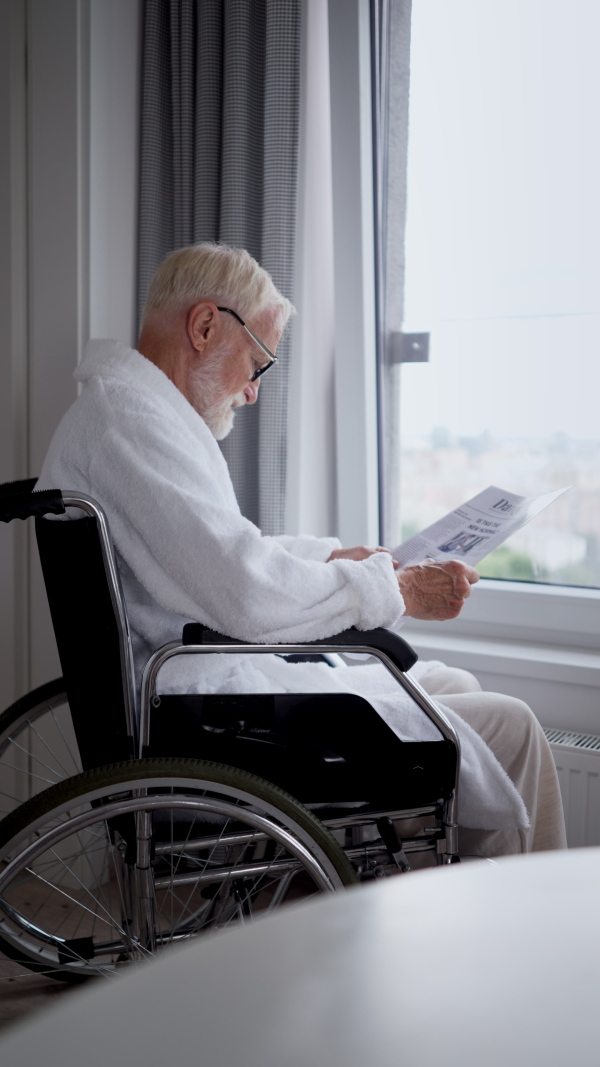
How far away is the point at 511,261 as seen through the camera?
191 centimetres

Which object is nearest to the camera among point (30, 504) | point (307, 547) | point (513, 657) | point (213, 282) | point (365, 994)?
point (365, 994)

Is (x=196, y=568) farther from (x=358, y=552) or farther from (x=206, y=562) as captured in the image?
(x=358, y=552)

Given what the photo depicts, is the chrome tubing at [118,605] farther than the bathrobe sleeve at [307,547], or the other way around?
the bathrobe sleeve at [307,547]

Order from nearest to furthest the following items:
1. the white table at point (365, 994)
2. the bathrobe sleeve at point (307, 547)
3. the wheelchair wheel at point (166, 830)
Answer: the white table at point (365, 994)
the wheelchair wheel at point (166, 830)
the bathrobe sleeve at point (307, 547)

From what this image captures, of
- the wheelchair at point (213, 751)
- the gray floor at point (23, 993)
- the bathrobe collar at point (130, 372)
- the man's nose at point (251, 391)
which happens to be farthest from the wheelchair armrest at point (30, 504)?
the gray floor at point (23, 993)

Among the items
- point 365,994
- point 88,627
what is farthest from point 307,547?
point 365,994

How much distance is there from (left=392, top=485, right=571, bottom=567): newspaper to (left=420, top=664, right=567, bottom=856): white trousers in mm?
241

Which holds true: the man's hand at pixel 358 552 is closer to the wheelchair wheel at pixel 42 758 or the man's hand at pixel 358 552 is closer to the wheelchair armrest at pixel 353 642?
the wheelchair armrest at pixel 353 642

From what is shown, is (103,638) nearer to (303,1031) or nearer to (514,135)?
(303,1031)

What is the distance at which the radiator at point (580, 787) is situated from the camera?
5.31 ft

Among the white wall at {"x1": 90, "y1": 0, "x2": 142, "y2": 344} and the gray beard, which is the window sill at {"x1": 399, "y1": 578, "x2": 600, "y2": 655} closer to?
the gray beard

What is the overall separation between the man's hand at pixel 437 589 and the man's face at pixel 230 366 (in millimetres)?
453

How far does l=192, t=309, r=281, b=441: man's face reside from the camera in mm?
1421

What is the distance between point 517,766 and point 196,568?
2.06 feet
